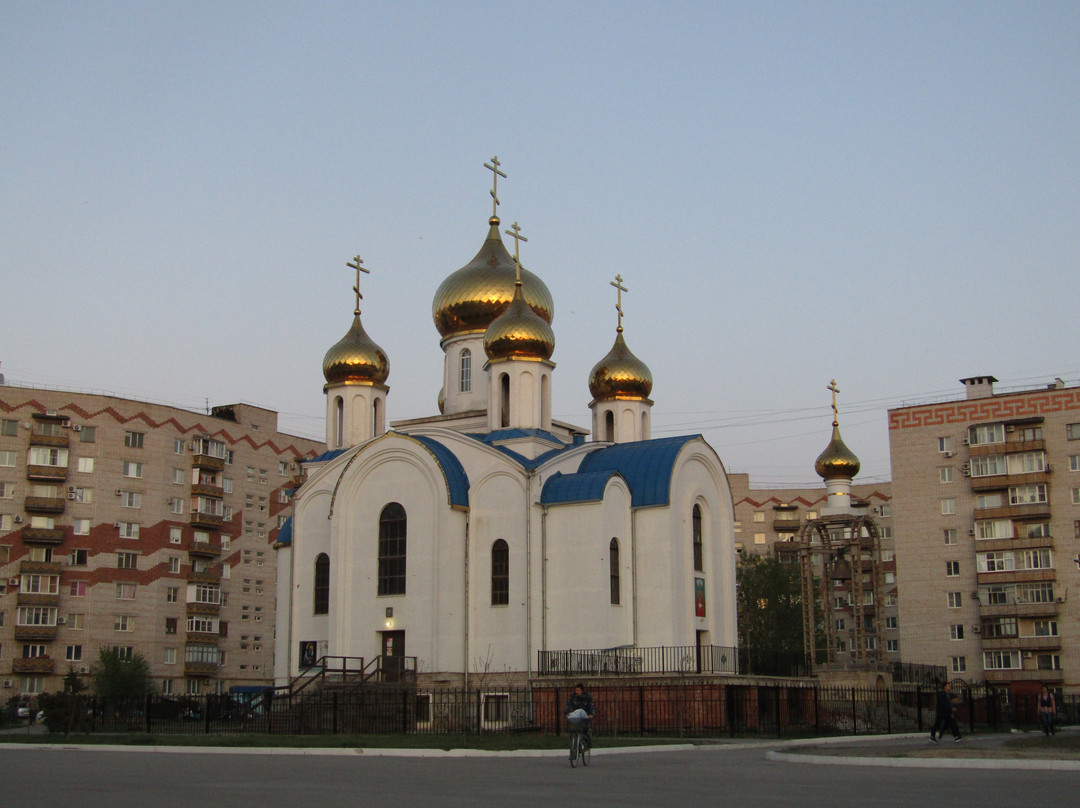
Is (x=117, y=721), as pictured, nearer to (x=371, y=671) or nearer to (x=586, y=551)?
(x=371, y=671)

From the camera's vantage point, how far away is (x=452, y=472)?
29.4m

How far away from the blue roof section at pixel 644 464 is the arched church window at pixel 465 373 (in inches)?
200

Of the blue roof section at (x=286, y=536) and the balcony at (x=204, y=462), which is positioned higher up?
the balcony at (x=204, y=462)

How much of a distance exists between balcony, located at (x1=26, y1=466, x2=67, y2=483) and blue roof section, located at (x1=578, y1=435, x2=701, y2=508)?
26529 millimetres

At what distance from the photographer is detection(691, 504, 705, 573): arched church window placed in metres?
30.7

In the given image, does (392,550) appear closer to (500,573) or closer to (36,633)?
(500,573)

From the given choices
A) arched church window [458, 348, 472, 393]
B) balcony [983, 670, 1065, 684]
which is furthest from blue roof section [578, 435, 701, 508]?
balcony [983, 670, 1065, 684]

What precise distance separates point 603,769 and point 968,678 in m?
34.4

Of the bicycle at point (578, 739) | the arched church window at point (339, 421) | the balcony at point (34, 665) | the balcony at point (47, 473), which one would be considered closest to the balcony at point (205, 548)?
the balcony at point (47, 473)

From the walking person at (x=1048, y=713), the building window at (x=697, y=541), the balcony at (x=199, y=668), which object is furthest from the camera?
the balcony at (x=199, y=668)

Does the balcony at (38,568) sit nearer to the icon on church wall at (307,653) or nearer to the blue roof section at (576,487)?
the icon on church wall at (307,653)

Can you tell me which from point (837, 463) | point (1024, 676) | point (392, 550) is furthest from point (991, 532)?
point (392, 550)

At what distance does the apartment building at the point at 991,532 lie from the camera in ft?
144

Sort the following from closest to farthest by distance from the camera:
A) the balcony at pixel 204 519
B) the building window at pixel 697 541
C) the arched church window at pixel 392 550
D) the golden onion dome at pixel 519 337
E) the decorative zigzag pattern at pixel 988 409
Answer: the arched church window at pixel 392 550 < the building window at pixel 697 541 < the golden onion dome at pixel 519 337 < the decorative zigzag pattern at pixel 988 409 < the balcony at pixel 204 519
